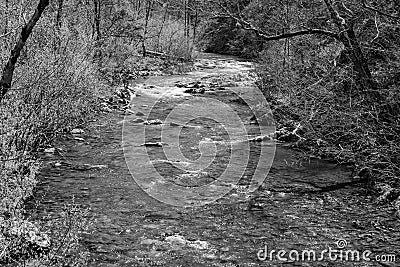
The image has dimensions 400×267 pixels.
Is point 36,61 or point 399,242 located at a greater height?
point 36,61

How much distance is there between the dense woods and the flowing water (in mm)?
524

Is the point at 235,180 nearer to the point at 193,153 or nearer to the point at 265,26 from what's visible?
the point at 193,153

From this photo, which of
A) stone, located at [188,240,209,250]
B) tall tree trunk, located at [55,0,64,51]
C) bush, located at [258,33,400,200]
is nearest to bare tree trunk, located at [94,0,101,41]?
tall tree trunk, located at [55,0,64,51]

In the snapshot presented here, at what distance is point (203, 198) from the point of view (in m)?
8.26

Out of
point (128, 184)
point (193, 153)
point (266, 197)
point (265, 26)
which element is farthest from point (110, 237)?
point (265, 26)

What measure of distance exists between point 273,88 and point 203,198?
8.33 meters

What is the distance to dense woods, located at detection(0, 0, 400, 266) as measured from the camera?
5.97 meters

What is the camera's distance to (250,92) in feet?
62.3

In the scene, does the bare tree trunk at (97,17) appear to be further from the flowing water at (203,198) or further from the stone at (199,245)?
the stone at (199,245)

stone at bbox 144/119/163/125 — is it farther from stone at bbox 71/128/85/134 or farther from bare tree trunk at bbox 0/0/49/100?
bare tree trunk at bbox 0/0/49/100

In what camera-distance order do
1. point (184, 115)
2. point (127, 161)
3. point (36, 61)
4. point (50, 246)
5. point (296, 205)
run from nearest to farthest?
point (50, 246) → point (296, 205) → point (36, 61) → point (127, 161) → point (184, 115)

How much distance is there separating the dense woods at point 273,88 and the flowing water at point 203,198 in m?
0.52

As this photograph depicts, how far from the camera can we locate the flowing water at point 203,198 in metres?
6.32

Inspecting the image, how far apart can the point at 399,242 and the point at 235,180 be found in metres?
3.53
